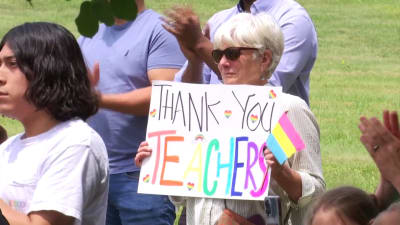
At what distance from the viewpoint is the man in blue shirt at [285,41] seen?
528 cm

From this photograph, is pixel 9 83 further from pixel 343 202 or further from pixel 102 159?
pixel 343 202

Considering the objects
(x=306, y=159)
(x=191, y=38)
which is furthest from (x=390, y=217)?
(x=191, y=38)

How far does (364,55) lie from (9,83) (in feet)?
52.5

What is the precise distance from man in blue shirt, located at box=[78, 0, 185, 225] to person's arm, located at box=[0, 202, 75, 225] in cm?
182

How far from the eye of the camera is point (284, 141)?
15.0ft

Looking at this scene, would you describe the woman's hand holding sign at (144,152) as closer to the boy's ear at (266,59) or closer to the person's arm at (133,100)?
the boy's ear at (266,59)

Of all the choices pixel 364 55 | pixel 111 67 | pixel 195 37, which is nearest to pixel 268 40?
pixel 195 37

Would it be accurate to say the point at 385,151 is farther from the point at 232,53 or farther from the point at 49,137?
the point at 49,137

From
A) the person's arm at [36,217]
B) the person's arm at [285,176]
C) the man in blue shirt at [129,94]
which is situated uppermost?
the person's arm at [36,217]

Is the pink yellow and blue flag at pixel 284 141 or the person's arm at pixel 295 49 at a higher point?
the pink yellow and blue flag at pixel 284 141

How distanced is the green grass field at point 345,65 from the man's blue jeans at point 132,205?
326 cm

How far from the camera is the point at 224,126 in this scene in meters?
4.98

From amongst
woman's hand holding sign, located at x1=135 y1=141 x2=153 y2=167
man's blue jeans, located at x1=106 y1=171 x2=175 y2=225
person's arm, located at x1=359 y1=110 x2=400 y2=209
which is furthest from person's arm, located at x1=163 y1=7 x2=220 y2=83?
person's arm, located at x1=359 y1=110 x2=400 y2=209

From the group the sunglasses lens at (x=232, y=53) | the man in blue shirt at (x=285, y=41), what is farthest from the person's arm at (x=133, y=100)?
the sunglasses lens at (x=232, y=53)
